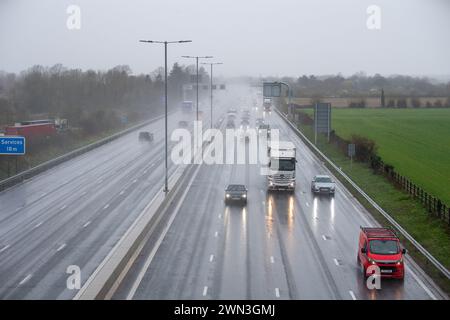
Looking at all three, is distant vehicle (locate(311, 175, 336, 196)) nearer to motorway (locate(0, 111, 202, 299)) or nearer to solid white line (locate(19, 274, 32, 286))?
motorway (locate(0, 111, 202, 299))

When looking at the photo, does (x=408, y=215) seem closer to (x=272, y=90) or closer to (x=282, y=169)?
(x=282, y=169)

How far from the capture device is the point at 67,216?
38.0m

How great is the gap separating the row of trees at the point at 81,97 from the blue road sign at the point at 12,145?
34.6 metres

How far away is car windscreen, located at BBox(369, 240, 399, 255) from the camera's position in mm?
26156

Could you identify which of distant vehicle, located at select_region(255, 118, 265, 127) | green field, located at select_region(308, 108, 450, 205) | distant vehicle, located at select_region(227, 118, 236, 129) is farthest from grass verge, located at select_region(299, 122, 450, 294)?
distant vehicle, located at select_region(255, 118, 265, 127)

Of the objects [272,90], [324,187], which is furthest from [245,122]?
[324,187]

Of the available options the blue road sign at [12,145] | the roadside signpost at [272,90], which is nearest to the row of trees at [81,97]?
the roadside signpost at [272,90]

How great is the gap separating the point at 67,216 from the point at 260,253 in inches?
511

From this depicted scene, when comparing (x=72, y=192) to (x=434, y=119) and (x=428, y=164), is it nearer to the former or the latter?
(x=428, y=164)

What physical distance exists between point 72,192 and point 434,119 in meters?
87.3

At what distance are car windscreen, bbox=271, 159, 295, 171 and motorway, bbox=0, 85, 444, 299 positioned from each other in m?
1.76
